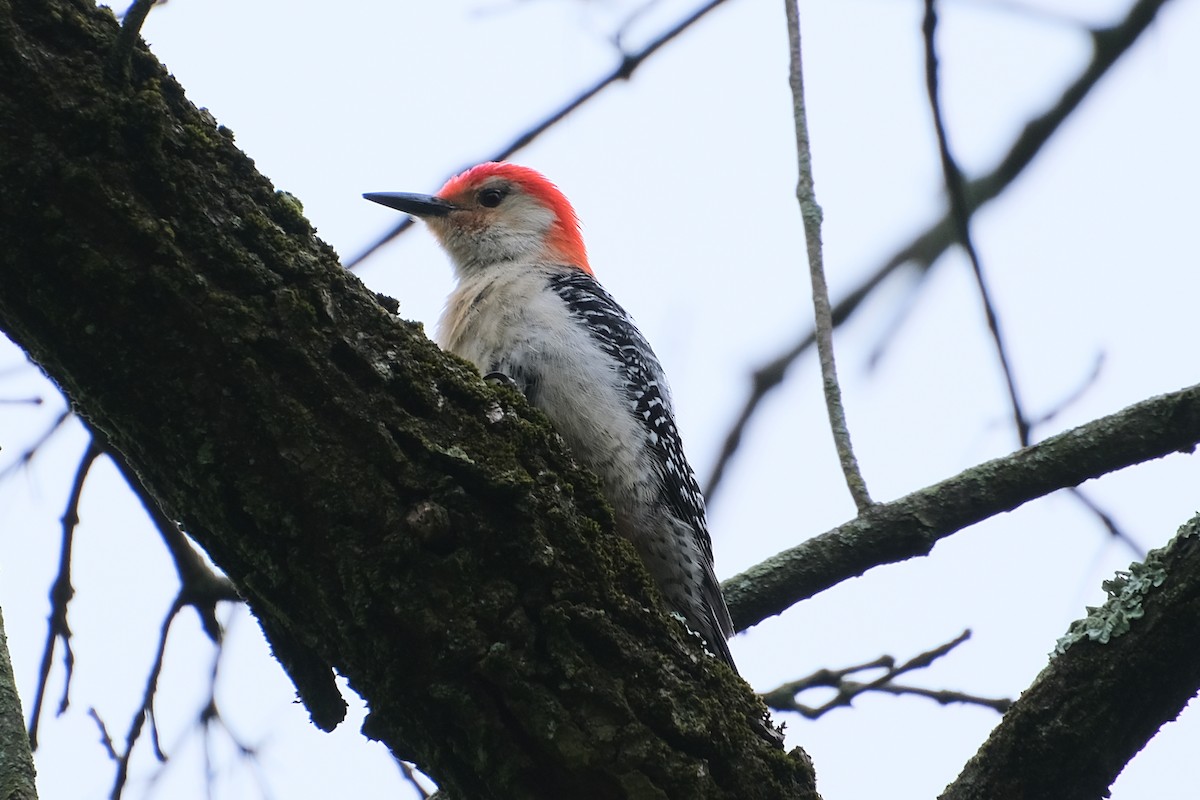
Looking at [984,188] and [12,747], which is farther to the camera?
[984,188]

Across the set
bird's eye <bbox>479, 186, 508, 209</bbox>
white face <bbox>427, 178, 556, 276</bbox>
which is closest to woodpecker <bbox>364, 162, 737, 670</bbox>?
white face <bbox>427, 178, 556, 276</bbox>

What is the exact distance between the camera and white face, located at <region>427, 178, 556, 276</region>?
250 inches

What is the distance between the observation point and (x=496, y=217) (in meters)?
6.52

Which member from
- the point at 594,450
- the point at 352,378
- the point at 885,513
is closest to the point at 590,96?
the point at 594,450

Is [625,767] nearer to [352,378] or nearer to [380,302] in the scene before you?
[352,378]

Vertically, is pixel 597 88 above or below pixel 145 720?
above

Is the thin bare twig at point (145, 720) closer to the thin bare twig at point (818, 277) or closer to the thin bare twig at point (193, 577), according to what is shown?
the thin bare twig at point (193, 577)

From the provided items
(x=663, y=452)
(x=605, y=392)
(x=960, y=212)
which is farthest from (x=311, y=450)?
(x=960, y=212)

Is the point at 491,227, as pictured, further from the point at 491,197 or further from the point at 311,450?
the point at 311,450

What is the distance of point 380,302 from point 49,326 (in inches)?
28.7

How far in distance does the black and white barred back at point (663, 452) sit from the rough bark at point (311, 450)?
1599 millimetres

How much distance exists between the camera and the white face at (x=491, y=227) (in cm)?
635

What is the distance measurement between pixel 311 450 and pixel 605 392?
2329mm

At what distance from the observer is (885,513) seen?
430cm
